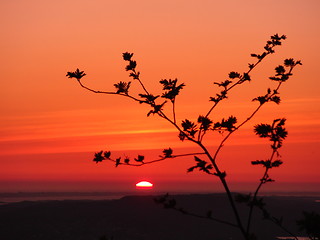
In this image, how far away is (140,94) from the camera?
1208 cm

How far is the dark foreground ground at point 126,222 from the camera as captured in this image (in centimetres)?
13000

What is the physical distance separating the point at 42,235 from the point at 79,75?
4805 inches

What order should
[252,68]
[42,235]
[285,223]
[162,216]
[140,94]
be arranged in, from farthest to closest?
[285,223] < [162,216] < [42,235] < [252,68] < [140,94]

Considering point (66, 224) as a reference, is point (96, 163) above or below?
below

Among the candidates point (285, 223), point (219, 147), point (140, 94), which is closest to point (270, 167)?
point (219, 147)

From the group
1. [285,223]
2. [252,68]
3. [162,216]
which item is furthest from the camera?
[285,223]

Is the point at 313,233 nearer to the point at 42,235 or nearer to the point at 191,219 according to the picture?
the point at 42,235

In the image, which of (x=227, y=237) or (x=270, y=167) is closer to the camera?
(x=270, y=167)

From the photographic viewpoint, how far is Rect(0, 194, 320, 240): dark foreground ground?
13000 cm

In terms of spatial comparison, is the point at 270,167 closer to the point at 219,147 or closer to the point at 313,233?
the point at 219,147

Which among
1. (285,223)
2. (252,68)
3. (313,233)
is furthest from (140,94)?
(285,223)

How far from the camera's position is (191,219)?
143m

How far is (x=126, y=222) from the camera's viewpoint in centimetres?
13450

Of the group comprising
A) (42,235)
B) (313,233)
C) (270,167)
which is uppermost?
(42,235)
